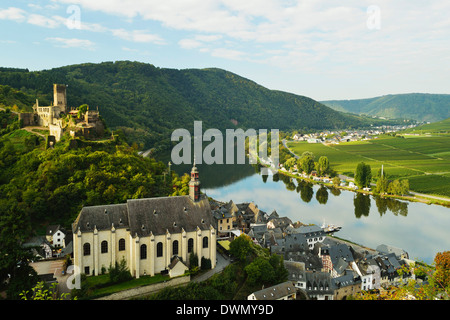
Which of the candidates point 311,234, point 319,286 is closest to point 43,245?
point 319,286

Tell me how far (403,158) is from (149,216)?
87592 mm

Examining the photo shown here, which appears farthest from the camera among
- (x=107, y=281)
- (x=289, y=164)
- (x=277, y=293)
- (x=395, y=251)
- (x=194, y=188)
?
(x=289, y=164)

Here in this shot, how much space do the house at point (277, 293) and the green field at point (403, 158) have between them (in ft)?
153

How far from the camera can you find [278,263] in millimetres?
28844

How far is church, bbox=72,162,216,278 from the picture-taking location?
2438 centimetres

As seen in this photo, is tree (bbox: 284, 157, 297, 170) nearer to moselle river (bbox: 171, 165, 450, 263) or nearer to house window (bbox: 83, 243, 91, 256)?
moselle river (bbox: 171, 165, 450, 263)

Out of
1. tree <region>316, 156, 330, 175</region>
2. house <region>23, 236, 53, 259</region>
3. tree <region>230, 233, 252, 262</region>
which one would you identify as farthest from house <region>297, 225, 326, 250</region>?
tree <region>316, 156, 330, 175</region>

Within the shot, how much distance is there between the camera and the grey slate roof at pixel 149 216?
24719 millimetres

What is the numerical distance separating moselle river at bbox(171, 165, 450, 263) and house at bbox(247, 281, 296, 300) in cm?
1671

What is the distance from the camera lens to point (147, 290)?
23.4 m

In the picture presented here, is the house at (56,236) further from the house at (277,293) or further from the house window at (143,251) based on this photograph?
the house at (277,293)

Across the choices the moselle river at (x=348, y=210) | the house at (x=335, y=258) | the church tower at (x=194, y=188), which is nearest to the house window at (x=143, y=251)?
the church tower at (x=194, y=188)

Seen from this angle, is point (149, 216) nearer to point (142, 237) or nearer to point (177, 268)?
point (142, 237)
